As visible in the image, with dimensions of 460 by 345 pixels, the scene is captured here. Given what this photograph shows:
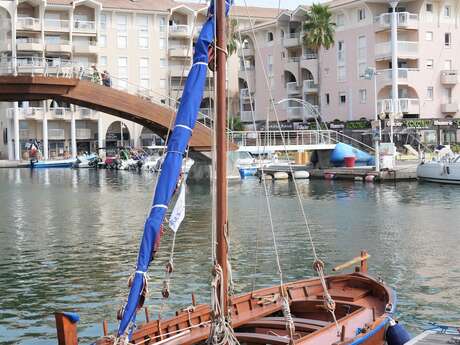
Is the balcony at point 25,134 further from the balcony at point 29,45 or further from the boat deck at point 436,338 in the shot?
the boat deck at point 436,338

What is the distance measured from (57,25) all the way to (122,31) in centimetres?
923

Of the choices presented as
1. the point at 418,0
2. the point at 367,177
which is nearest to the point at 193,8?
the point at 418,0

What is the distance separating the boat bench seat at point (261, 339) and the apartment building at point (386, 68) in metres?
59.7

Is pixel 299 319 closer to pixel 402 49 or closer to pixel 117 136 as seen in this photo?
pixel 402 49

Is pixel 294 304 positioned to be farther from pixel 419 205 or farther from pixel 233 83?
pixel 233 83

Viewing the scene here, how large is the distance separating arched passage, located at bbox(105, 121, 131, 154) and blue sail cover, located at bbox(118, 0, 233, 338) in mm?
92779

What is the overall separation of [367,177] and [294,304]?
4493cm

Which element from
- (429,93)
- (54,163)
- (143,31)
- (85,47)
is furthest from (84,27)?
(429,93)

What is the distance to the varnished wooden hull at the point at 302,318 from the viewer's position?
39.6 ft

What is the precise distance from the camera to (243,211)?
39750 mm

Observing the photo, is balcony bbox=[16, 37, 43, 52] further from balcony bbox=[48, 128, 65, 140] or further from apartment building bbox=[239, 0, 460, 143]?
apartment building bbox=[239, 0, 460, 143]

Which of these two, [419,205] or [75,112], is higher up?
[75,112]

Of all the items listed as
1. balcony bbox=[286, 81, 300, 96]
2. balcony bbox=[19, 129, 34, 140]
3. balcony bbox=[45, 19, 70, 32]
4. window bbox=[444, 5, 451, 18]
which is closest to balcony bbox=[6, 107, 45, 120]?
balcony bbox=[19, 129, 34, 140]

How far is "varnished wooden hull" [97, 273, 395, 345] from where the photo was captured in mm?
12070
